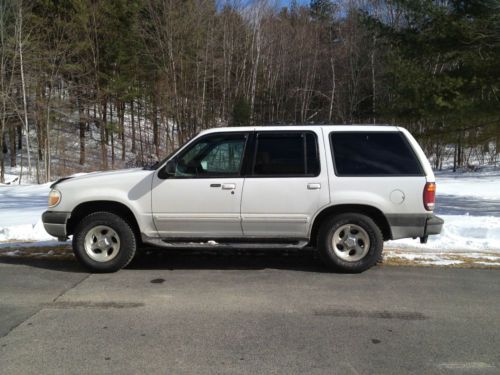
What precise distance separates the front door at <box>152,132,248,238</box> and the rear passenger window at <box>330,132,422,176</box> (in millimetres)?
1295

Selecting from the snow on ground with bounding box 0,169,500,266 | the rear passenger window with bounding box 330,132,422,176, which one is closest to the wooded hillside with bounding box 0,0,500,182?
the snow on ground with bounding box 0,169,500,266

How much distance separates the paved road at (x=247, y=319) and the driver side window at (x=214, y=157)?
1367 millimetres

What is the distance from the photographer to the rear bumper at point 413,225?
19.1 ft

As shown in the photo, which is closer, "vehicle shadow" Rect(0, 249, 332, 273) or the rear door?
the rear door

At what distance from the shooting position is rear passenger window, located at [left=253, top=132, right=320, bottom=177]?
5934 millimetres

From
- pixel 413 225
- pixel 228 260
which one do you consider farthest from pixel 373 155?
pixel 228 260

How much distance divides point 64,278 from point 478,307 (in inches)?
196

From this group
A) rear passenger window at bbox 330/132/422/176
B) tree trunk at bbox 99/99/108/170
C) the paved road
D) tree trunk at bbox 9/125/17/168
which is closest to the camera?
the paved road

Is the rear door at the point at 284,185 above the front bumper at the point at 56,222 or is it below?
above

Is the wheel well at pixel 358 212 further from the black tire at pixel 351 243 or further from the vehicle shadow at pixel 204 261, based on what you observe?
the vehicle shadow at pixel 204 261

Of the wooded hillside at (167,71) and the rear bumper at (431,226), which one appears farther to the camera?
the wooded hillside at (167,71)

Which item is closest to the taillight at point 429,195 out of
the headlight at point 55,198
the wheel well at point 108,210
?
the wheel well at point 108,210

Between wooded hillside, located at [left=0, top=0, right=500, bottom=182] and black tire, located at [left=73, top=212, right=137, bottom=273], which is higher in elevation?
wooded hillside, located at [left=0, top=0, right=500, bottom=182]

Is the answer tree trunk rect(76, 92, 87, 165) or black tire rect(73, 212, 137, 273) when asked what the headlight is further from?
tree trunk rect(76, 92, 87, 165)
